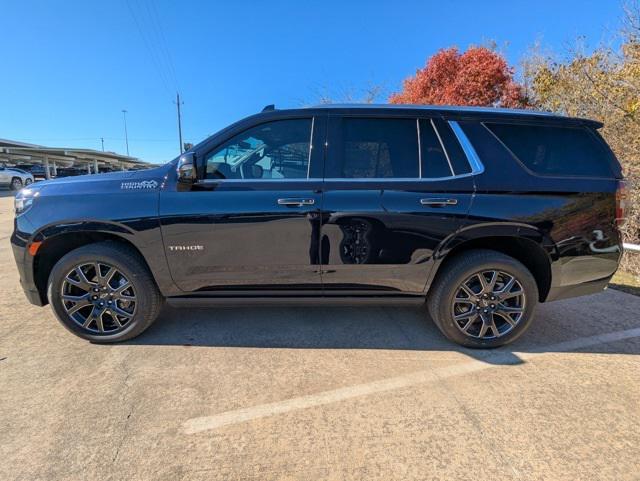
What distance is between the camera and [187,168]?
2.81 meters

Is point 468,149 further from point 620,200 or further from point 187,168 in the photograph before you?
point 187,168

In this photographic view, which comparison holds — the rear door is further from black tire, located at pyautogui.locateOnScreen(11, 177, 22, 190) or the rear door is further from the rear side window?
black tire, located at pyautogui.locateOnScreen(11, 177, 22, 190)

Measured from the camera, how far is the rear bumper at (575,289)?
10.2ft

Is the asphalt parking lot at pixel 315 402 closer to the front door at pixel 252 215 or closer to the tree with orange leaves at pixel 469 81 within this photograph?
the front door at pixel 252 215

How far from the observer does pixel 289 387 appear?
2.58 metres

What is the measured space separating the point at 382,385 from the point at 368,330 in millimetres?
872

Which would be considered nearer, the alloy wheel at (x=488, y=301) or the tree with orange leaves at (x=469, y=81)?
the alloy wheel at (x=488, y=301)

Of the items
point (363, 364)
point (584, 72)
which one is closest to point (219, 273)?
point (363, 364)

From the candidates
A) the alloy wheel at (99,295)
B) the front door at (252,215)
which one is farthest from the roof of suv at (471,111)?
the alloy wheel at (99,295)


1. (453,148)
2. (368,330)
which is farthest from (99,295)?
(453,148)

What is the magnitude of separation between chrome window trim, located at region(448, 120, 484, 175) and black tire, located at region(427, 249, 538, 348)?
69 centimetres

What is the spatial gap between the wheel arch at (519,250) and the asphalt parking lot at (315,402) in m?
0.63

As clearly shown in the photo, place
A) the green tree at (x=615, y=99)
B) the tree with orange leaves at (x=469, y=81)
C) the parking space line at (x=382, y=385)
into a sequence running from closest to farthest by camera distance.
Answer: the parking space line at (x=382, y=385) < the green tree at (x=615, y=99) < the tree with orange leaves at (x=469, y=81)

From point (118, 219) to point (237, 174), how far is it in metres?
1.03
